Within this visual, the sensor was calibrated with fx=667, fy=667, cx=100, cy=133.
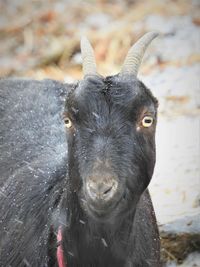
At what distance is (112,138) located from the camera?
4391 mm

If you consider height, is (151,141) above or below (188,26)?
below

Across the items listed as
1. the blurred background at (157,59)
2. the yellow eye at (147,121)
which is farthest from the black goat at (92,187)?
the blurred background at (157,59)

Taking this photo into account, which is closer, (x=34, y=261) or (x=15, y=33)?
(x=34, y=261)

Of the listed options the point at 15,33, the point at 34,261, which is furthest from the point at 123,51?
the point at 34,261

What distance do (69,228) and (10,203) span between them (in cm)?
111

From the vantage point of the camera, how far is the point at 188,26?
43.5 feet

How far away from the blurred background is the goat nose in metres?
3.09

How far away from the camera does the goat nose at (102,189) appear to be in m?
4.10

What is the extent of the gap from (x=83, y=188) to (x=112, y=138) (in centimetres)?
38

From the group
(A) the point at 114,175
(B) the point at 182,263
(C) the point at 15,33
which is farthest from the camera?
(C) the point at 15,33

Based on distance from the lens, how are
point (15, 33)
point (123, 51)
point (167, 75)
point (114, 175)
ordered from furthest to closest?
point (15, 33) < point (123, 51) < point (167, 75) < point (114, 175)

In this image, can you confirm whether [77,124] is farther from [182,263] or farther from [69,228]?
[182,263]

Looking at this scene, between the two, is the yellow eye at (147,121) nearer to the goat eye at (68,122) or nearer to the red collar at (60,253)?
the goat eye at (68,122)

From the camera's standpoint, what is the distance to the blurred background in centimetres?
806
